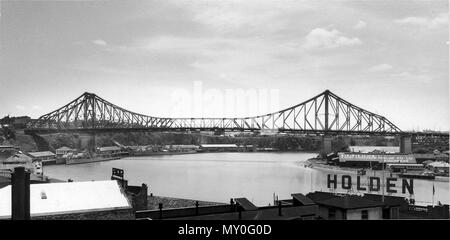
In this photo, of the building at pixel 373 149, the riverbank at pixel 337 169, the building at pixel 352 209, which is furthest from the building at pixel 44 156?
the building at pixel 373 149

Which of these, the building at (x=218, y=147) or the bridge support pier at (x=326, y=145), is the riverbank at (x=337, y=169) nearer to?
the bridge support pier at (x=326, y=145)

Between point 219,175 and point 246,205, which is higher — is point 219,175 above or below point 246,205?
below

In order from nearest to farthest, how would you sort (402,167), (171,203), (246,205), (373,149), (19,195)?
(19,195)
(246,205)
(373,149)
(402,167)
(171,203)

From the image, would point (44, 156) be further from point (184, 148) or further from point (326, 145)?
point (326, 145)

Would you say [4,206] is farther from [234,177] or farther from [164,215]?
[234,177]

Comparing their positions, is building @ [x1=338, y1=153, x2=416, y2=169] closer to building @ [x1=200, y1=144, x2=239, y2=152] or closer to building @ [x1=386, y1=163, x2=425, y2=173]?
building @ [x1=386, y1=163, x2=425, y2=173]

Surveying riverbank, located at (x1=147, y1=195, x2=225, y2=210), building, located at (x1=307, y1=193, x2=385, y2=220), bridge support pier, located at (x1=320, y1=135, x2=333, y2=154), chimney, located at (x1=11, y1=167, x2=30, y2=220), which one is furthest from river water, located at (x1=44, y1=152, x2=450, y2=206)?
chimney, located at (x1=11, y1=167, x2=30, y2=220)

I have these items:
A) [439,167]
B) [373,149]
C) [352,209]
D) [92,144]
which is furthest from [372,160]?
[92,144]
